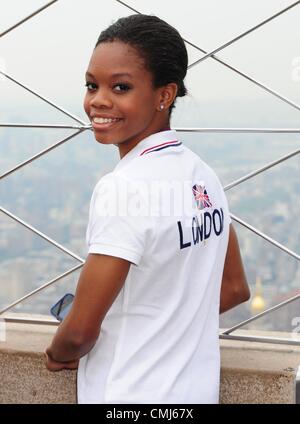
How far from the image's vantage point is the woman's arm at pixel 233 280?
3.19 feet

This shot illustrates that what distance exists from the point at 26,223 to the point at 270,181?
52 cm

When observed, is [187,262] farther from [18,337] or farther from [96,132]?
[18,337]

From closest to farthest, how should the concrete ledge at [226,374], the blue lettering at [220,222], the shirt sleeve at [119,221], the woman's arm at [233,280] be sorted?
the shirt sleeve at [119,221] < the blue lettering at [220,222] < the woman's arm at [233,280] < the concrete ledge at [226,374]

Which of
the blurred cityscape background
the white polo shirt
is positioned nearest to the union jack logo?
the white polo shirt

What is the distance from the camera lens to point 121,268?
0.76 meters

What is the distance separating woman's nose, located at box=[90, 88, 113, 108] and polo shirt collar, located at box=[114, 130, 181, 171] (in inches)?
2.1

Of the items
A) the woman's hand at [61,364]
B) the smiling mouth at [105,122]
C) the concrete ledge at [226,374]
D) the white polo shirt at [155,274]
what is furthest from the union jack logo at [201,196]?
the concrete ledge at [226,374]

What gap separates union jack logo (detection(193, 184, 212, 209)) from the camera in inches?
33.0

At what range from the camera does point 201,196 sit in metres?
0.85

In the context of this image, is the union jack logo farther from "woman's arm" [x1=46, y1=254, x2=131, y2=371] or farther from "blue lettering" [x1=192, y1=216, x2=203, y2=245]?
"woman's arm" [x1=46, y1=254, x2=131, y2=371]

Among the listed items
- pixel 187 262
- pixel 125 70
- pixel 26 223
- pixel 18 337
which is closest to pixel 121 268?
pixel 187 262

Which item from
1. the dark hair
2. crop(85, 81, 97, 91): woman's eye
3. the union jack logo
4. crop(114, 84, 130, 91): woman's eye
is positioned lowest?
the union jack logo

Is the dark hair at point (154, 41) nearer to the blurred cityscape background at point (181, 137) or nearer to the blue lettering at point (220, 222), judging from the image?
the blue lettering at point (220, 222)

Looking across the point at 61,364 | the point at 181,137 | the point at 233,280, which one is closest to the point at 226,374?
the point at 233,280
